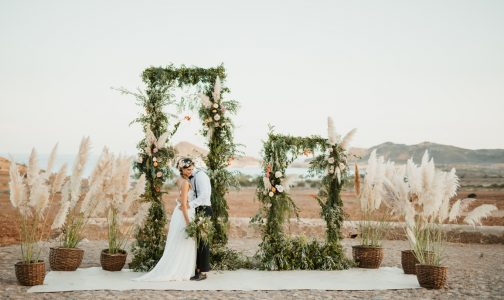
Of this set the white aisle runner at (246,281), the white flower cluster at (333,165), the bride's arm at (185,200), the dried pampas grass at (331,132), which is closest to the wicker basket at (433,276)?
the white aisle runner at (246,281)

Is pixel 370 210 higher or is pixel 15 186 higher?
pixel 15 186

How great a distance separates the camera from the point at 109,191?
7844 mm

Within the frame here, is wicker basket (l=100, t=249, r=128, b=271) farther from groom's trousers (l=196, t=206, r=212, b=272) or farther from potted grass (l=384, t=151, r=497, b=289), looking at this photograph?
potted grass (l=384, t=151, r=497, b=289)

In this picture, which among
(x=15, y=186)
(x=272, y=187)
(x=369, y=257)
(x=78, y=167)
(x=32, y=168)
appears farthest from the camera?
(x=369, y=257)

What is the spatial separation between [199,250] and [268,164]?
2.12 meters

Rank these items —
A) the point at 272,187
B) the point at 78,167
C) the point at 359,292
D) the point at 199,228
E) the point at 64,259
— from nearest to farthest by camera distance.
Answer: the point at 359,292 → the point at 78,167 → the point at 199,228 → the point at 64,259 → the point at 272,187

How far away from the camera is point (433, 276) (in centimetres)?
700

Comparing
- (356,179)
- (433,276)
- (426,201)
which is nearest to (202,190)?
(356,179)

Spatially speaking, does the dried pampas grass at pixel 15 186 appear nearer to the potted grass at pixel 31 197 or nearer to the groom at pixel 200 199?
the potted grass at pixel 31 197

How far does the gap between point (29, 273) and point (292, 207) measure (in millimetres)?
4492

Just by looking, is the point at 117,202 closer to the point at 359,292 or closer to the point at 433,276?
the point at 359,292

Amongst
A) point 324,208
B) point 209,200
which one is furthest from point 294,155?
point 209,200

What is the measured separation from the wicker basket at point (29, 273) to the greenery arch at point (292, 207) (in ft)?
12.0

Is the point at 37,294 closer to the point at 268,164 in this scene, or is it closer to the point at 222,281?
the point at 222,281
